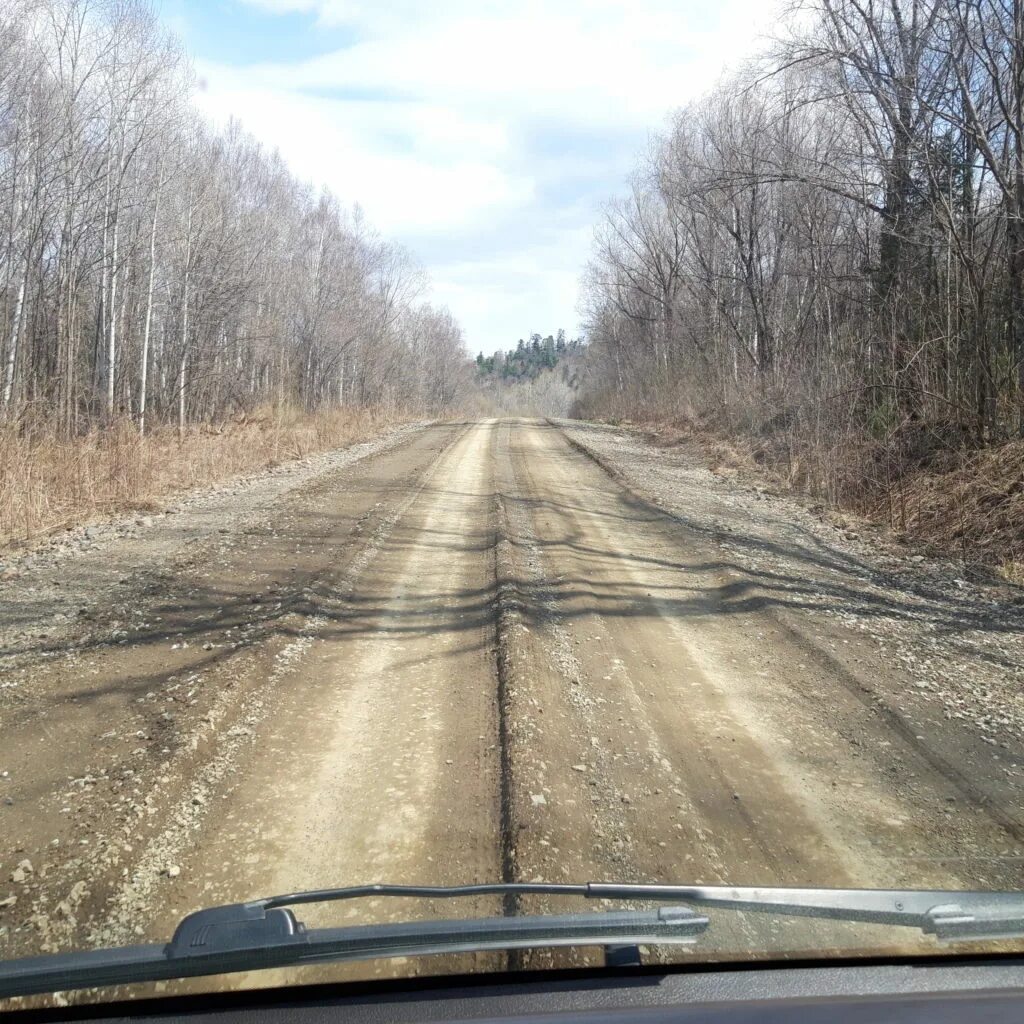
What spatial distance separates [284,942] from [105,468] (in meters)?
12.1

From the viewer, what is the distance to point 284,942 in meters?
2.33

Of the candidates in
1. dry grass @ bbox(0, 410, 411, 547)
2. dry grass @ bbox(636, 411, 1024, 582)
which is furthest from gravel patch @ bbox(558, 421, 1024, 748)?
dry grass @ bbox(0, 410, 411, 547)

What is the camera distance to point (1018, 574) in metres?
8.68

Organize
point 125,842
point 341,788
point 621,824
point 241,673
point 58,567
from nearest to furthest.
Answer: point 125,842, point 621,824, point 341,788, point 241,673, point 58,567

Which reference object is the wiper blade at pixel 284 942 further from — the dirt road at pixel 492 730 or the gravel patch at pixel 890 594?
the gravel patch at pixel 890 594

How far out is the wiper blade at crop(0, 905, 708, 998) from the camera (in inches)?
89.7

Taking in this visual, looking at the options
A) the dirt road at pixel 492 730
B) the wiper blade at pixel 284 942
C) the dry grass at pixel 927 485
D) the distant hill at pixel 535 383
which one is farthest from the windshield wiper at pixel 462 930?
the distant hill at pixel 535 383

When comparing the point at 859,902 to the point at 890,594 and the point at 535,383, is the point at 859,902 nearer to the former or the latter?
the point at 890,594

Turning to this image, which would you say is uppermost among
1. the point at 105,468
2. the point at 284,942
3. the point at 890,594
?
the point at 105,468

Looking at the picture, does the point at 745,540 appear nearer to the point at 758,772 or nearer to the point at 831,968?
the point at 758,772

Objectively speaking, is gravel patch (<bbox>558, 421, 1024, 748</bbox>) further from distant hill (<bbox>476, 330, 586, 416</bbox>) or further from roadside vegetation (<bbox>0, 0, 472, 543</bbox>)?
distant hill (<bbox>476, 330, 586, 416</bbox>)

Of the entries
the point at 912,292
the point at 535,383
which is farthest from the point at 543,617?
the point at 535,383

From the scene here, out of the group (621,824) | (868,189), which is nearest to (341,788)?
(621,824)

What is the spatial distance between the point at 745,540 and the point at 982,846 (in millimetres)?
6677
